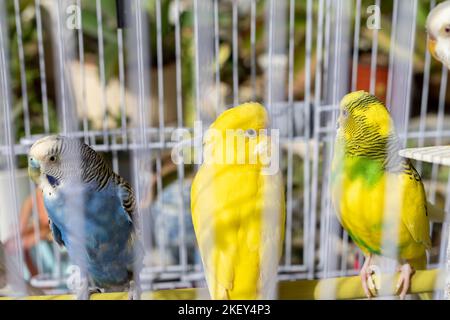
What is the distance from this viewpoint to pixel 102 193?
585mm

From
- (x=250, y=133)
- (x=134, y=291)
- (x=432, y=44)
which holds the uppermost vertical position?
(x=432, y=44)

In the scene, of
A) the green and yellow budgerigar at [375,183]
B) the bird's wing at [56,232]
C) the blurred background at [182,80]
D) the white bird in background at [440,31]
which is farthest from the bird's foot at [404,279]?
the bird's wing at [56,232]

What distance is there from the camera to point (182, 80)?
66 centimetres

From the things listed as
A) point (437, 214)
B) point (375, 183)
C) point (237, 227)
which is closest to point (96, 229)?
point (237, 227)

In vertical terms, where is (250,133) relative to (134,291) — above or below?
above

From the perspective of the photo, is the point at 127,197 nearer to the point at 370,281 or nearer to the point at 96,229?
the point at 96,229

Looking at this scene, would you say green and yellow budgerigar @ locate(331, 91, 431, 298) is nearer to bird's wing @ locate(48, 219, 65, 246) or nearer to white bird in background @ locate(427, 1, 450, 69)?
white bird in background @ locate(427, 1, 450, 69)

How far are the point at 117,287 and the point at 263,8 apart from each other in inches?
18.5

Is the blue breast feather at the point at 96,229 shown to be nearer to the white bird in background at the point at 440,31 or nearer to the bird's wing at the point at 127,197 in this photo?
the bird's wing at the point at 127,197

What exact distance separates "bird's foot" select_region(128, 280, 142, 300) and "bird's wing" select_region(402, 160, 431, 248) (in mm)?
393

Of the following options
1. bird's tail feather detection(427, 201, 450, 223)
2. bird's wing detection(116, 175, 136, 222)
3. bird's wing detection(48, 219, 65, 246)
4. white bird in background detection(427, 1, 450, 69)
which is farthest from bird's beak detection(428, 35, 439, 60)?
bird's wing detection(48, 219, 65, 246)

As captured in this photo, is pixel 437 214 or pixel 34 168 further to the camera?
pixel 437 214

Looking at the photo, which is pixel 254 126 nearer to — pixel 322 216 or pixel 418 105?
pixel 322 216

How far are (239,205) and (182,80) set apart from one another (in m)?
0.22
